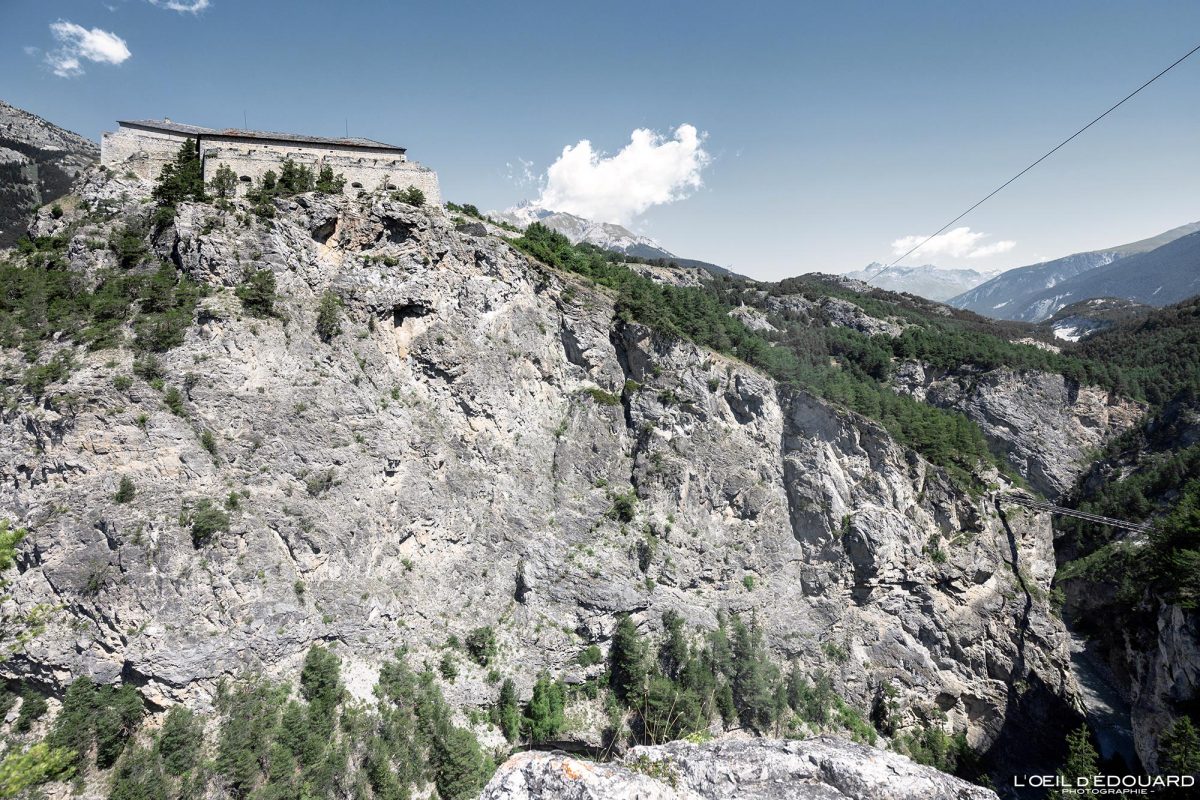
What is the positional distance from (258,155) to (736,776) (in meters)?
43.2

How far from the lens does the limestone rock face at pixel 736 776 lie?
755 cm

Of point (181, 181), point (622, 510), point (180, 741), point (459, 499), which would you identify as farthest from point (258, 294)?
point (622, 510)

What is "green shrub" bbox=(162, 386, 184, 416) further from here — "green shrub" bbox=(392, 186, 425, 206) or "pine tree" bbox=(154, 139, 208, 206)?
"green shrub" bbox=(392, 186, 425, 206)

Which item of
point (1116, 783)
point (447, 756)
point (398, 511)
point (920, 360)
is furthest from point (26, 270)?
point (920, 360)

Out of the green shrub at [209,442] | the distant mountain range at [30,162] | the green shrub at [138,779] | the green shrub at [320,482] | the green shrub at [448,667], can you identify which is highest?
the distant mountain range at [30,162]

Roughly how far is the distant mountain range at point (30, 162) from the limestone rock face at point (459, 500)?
28416 millimetres

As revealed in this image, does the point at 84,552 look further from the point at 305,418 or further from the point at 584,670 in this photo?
the point at 584,670

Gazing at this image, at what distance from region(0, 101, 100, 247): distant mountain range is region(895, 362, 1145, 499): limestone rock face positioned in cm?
9854

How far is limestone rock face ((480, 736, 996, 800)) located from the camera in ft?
24.8

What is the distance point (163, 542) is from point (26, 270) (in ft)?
57.4

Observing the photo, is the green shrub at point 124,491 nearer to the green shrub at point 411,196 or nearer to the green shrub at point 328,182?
the green shrub at point 328,182

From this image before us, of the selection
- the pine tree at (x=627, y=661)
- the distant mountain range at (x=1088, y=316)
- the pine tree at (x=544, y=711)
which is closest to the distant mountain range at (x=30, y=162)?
the pine tree at (x=544, y=711)

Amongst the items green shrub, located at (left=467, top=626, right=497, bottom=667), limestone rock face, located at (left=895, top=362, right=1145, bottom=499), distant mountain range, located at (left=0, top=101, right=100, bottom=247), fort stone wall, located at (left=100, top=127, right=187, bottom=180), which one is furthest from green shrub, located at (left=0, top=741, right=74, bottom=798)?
limestone rock face, located at (left=895, top=362, right=1145, bottom=499)

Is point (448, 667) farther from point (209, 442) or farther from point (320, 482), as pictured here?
point (209, 442)
